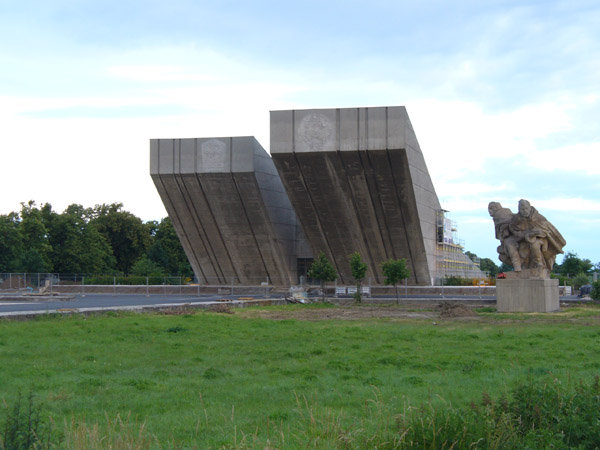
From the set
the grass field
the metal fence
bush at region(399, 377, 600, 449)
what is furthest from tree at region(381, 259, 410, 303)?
bush at region(399, 377, 600, 449)

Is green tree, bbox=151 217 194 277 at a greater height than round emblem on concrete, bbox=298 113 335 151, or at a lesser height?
lesser

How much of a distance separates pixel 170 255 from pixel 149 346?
195 feet

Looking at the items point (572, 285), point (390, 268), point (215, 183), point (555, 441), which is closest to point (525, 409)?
point (555, 441)

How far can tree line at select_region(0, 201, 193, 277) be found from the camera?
197 ft

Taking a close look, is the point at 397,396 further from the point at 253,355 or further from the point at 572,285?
the point at 572,285

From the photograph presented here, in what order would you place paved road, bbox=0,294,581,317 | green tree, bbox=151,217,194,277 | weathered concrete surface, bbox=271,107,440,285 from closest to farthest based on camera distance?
paved road, bbox=0,294,581,317 → weathered concrete surface, bbox=271,107,440,285 → green tree, bbox=151,217,194,277

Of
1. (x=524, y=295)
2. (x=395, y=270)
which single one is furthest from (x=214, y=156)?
(x=524, y=295)

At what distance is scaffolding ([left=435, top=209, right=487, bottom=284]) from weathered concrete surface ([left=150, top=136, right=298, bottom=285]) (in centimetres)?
1096

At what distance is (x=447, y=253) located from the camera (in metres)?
54.3

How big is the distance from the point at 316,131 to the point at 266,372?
3096 cm

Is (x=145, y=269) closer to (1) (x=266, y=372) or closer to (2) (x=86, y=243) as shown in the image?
(2) (x=86, y=243)

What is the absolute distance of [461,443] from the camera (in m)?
6.13

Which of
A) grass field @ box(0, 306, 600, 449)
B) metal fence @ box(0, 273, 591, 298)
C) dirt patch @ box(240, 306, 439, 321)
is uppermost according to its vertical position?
metal fence @ box(0, 273, 591, 298)

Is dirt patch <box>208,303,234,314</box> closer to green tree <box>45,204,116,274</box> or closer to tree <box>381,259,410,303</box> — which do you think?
tree <box>381,259,410,303</box>
